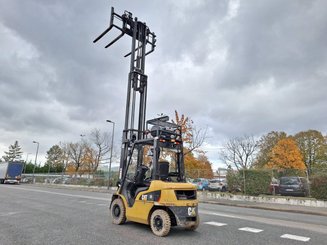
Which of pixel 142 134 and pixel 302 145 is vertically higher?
pixel 302 145

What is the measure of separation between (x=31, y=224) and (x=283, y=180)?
18054 millimetres

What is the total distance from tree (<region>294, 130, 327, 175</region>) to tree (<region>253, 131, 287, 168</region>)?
4012mm

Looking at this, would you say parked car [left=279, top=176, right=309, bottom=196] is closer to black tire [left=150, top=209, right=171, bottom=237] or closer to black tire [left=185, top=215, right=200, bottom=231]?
black tire [left=185, top=215, right=200, bottom=231]

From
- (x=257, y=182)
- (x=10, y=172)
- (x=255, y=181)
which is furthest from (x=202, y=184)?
(x=10, y=172)

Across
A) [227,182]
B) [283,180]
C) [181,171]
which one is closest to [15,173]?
[227,182]

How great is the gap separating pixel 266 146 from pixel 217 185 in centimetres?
3883

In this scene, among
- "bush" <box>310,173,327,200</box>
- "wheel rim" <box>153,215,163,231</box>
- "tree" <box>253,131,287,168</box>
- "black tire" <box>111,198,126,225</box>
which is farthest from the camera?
"tree" <box>253,131,287,168</box>

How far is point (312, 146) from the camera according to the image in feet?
187

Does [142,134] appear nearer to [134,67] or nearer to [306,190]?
[134,67]

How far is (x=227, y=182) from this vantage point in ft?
71.9

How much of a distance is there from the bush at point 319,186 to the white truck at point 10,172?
44.9 metres

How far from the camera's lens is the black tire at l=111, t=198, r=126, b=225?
25.7 feet

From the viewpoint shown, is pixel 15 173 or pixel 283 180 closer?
pixel 283 180

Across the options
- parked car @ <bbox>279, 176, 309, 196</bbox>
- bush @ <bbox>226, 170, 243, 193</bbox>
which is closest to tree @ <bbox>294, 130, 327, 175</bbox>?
parked car @ <bbox>279, 176, 309, 196</bbox>
